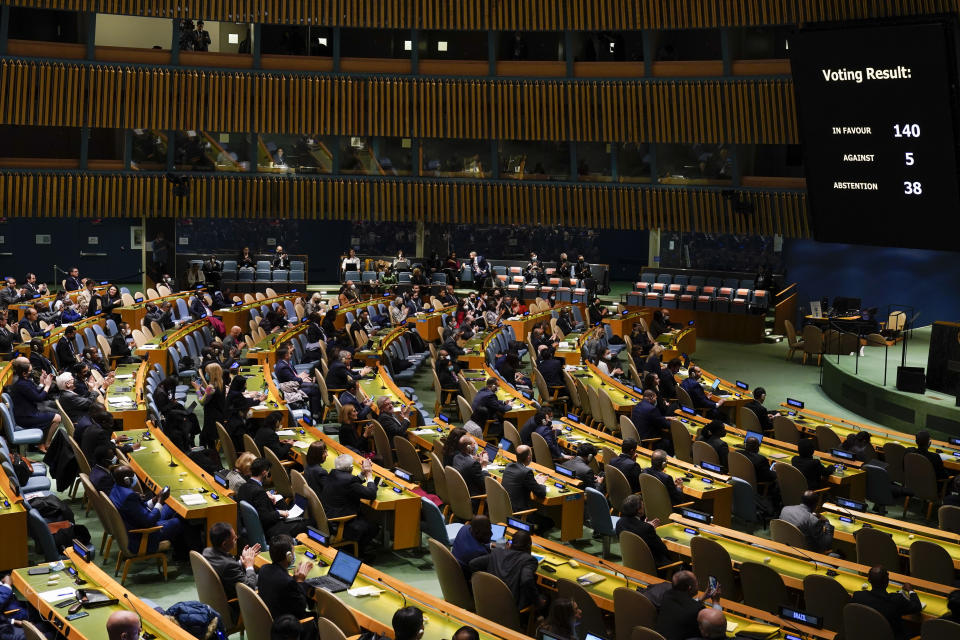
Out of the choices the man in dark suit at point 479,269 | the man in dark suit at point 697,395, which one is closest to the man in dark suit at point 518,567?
the man in dark suit at point 697,395

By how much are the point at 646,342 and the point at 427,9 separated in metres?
11.5

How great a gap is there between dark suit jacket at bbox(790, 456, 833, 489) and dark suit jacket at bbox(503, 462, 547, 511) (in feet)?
10.6

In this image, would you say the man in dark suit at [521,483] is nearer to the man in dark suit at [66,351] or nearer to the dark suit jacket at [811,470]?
the dark suit jacket at [811,470]

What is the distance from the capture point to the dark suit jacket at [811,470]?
457 inches

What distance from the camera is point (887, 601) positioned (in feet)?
24.8

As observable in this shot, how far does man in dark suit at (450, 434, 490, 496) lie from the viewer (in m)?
10.6

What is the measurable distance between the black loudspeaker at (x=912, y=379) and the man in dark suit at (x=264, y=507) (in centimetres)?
1119

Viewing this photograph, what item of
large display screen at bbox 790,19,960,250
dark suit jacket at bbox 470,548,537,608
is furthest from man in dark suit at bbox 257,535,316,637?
large display screen at bbox 790,19,960,250

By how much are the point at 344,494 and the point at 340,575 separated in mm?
2204

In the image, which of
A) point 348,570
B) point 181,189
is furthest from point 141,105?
point 348,570

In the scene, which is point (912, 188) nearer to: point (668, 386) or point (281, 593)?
point (668, 386)

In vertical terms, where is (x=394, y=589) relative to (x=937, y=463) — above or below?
below

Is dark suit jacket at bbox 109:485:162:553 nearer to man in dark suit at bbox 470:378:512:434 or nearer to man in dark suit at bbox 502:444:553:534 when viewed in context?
man in dark suit at bbox 502:444:553:534

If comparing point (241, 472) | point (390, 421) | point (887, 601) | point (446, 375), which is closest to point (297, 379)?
point (446, 375)
